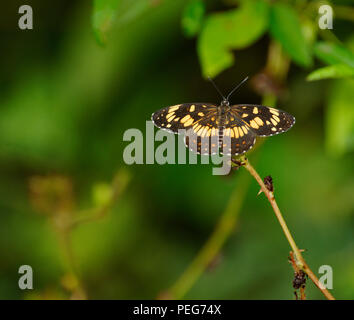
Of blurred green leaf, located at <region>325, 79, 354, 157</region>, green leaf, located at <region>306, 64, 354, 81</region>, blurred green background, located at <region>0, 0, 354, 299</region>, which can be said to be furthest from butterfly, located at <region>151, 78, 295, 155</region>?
blurred green background, located at <region>0, 0, 354, 299</region>

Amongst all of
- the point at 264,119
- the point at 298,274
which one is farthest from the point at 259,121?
the point at 298,274

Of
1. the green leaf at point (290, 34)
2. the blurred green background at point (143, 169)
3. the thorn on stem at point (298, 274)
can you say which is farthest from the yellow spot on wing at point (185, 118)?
the blurred green background at point (143, 169)

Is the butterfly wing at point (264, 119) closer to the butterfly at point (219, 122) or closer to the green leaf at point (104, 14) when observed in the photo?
the butterfly at point (219, 122)

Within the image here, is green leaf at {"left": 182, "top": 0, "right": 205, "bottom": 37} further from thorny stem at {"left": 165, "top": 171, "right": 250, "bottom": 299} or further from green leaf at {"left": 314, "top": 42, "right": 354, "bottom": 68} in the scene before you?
thorny stem at {"left": 165, "top": 171, "right": 250, "bottom": 299}

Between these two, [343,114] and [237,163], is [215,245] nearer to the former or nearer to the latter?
[343,114]

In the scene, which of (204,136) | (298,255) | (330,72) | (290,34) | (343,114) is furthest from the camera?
(343,114)
